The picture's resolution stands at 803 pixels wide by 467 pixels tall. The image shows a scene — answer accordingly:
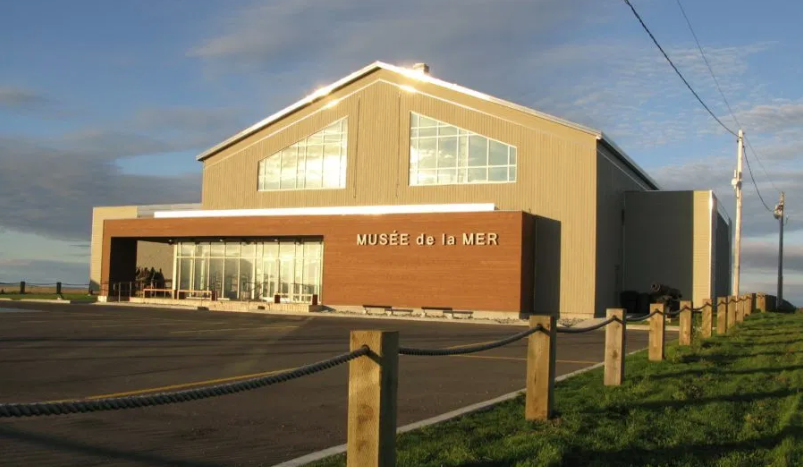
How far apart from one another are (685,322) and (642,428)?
9785 mm

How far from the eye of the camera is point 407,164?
39250mm

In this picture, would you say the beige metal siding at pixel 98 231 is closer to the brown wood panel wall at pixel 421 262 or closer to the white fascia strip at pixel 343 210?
the white fascia strip at pixel 343 210

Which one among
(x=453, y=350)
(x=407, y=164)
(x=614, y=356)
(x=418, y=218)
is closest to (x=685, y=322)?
(x=614, y=356)

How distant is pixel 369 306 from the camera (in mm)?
36438

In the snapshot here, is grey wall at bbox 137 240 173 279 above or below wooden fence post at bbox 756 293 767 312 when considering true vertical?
above

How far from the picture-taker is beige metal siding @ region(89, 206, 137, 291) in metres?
57.2

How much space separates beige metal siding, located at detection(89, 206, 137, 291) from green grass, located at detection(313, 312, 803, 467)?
51111 millimetres

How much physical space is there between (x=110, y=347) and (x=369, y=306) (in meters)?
20.7

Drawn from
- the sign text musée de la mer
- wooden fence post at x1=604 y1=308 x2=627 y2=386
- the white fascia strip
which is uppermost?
the white fascia strip

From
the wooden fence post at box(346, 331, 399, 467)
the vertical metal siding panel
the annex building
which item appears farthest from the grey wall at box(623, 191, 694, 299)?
the wooden fence post at box(346, 331, 399, 467)

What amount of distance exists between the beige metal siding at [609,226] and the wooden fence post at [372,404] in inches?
1245

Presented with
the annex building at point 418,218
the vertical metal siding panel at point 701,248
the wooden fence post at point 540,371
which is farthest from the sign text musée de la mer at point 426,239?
the wooden fence post at point 540,371

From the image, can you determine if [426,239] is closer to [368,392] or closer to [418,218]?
[418,218]

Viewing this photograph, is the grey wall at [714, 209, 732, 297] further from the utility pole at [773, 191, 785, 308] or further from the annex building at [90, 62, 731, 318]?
the annex building at [90, 62, 731, 318]
